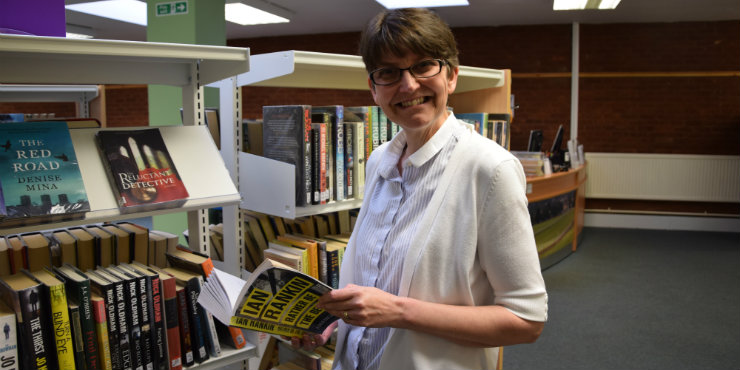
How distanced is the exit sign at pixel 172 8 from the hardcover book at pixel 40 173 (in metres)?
2.87

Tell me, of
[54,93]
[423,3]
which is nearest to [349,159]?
[54,93]

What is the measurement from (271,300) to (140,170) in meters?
0.63

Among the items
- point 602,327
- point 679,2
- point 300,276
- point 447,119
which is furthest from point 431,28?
point 679,2

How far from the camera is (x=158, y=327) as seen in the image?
4.70 ft

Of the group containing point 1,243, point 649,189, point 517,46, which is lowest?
point 649,189

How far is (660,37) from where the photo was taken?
776cm

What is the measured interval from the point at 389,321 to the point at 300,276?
0.19 meters

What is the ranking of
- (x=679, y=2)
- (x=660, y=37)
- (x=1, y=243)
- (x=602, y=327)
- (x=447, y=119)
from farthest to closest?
(x=660, y=37) < (x=679, y=2) < (x=602, y=327) < (x=1, y=243) < (x=447, y=119)

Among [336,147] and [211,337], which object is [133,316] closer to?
[211,337]

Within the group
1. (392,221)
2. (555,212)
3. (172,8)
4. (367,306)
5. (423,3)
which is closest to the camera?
(367,306)

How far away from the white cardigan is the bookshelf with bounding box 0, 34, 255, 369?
716 millimetres

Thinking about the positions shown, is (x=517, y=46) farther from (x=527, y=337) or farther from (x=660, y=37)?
(x=527, y=337)

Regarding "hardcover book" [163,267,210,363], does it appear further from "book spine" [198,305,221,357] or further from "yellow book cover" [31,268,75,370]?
"yellow book cover" [31,268,75,370]

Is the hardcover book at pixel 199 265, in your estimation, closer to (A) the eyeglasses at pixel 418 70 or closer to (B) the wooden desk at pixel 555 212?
(A) the eyeglasses at pixel 418 70
